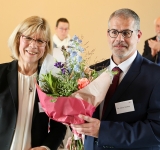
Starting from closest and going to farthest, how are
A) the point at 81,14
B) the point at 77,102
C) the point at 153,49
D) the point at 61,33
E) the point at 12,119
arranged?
the point at 77,102, the point at 12,119, the point at 153,49, the point at 61,33, the point at 81,14

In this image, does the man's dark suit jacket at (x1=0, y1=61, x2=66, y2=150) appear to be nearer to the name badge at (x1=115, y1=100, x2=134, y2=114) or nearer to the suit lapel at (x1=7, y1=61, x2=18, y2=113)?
the suit lapel at (x1=7, y1=61, x2=18, y2=113)

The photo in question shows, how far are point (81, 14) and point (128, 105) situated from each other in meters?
4.65

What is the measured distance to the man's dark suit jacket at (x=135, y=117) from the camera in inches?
61.1

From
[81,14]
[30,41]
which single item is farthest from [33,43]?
[81,14]

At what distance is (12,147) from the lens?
1.84 meters

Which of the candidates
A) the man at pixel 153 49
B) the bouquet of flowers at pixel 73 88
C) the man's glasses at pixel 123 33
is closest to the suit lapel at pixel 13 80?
the bouquet of flowers at pixel 73 88

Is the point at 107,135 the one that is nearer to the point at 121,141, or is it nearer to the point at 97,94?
the point at 121,141

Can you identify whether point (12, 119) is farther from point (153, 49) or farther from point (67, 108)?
point (153, 49)

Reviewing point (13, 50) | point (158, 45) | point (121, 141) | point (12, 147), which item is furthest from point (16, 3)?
point (121, 141)

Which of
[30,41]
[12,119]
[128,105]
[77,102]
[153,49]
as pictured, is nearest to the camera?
[77,102]

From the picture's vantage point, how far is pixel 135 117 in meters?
1.62

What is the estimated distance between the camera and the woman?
1827 millimetres

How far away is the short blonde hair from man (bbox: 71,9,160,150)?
1.57 ft

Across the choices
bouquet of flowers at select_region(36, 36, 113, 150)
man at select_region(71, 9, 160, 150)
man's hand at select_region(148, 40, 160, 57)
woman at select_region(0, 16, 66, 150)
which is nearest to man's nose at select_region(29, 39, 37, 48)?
woman at select_region(0, 16, 66, 150)
